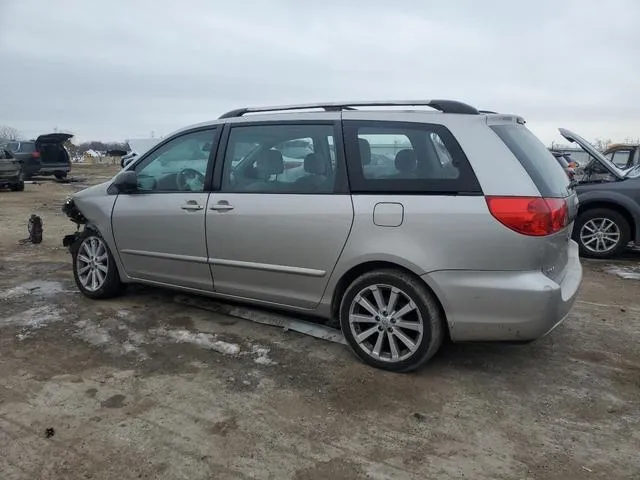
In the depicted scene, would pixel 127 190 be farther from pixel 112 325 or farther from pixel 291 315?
pixel 291 315

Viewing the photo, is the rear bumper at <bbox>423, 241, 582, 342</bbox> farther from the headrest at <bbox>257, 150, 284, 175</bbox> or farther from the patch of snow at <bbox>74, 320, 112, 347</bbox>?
the patch of snow at <bbox>74, 320, 112, 347</bbox>

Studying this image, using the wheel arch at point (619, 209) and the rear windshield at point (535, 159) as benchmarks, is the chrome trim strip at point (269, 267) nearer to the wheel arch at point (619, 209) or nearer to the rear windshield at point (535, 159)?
the rear windshield at point (535, 159)

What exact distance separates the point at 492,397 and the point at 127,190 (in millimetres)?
3292

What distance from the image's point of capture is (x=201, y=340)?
402 cm

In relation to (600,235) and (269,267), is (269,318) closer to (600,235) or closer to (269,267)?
(269,267)

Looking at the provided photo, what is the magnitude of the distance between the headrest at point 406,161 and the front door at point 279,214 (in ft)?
1.24

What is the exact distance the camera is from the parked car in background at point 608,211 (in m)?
6.98

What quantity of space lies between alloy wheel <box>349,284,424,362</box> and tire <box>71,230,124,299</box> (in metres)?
2.49

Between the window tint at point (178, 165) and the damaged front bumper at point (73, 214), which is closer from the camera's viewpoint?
the window tint at point (178, 165)

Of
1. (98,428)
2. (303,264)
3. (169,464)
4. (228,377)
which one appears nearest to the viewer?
(169,464)

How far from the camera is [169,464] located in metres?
2.54

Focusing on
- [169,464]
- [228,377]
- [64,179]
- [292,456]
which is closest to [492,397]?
[292,456]

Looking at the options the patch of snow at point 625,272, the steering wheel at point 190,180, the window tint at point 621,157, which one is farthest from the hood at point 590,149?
the steering wheel at point 190,180

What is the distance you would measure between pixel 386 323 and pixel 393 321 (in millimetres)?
51
